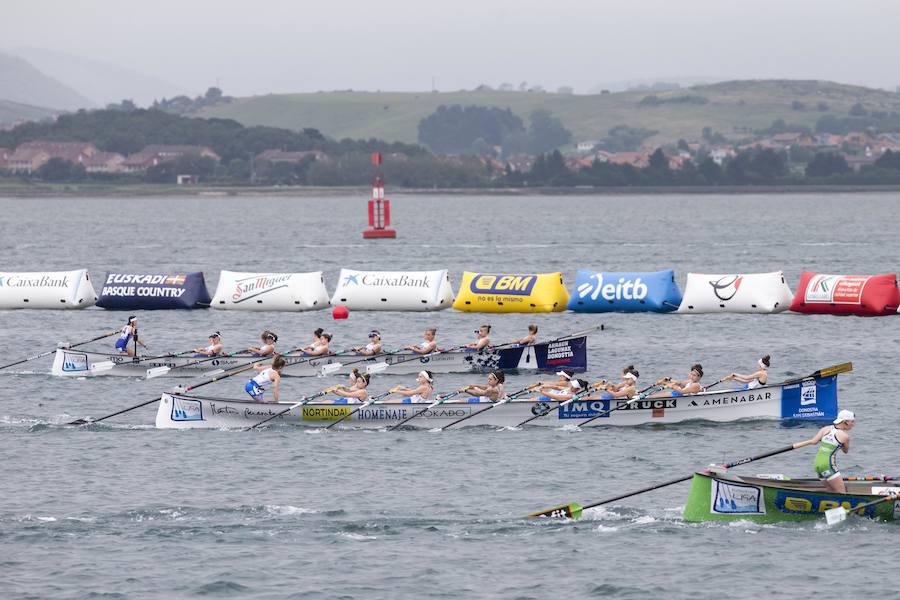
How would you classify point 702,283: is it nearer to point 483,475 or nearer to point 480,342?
point 480,342

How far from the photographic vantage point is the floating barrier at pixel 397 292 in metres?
61.3

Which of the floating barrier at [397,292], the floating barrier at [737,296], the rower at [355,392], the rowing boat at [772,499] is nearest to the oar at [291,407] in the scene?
the rower at [355,392]

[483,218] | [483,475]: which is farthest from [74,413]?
[483,218]

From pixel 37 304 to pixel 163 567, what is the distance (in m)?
39.6

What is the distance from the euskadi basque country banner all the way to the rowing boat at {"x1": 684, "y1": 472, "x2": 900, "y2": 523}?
38.3 meters

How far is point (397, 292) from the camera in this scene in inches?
2418

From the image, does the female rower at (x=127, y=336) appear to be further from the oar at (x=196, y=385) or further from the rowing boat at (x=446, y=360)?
the oar at (x=196, y=385)

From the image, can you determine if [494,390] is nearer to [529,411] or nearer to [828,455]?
[529,411]

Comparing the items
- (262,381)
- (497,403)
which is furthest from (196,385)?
(497,403)

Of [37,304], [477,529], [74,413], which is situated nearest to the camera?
[477,529]

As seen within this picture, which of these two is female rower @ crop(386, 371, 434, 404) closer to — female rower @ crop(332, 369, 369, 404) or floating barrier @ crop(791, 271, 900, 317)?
female rower @ crop(332, 369, 369, 404)

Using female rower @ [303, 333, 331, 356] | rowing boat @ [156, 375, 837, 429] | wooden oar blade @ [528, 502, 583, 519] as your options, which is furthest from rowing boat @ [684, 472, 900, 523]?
female rower @ [303, 333, 331, 356]

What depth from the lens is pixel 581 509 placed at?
2888 cm

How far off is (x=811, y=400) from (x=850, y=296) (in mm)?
22972
